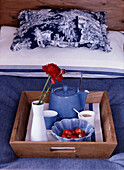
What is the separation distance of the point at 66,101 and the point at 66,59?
0.53 metres

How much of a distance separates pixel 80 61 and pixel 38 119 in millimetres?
652

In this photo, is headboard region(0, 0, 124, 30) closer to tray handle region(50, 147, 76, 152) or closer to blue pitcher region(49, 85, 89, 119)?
blue pitcher region(49, 85, 89, 119)

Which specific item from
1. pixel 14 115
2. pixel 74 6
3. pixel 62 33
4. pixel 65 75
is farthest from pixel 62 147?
pixel 74 6

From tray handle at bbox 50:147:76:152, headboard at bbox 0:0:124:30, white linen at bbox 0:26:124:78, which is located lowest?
tray handle at bbox 50:147:76:152

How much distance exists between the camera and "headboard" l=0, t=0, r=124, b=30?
1743 mm

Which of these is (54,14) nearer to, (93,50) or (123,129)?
(93,50)

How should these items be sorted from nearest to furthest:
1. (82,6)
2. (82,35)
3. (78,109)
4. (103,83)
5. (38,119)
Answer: (38,119)
(78,109)
(103,83)
(82,35)
(82,6)

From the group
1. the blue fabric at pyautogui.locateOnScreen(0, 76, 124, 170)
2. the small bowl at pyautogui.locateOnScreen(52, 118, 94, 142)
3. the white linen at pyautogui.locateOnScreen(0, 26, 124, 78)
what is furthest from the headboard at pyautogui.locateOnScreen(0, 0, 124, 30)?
the small bowl at pyautogui.locateOnScreen(52, 118, 94, 142)

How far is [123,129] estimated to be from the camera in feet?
3.07

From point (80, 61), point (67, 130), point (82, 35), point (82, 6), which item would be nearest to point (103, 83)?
point (80, 61)

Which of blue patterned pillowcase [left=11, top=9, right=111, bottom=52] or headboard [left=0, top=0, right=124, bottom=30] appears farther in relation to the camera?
headboard [left=0, top=0, right=124, bottom=30]

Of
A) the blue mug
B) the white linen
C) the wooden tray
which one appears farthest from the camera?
the white linen

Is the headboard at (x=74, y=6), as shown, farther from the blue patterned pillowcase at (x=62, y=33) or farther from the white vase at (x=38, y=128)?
the white vase at (x=38, y=128)

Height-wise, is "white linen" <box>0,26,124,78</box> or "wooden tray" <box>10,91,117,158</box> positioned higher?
"white linen" <box>0,26,124,78</box>
